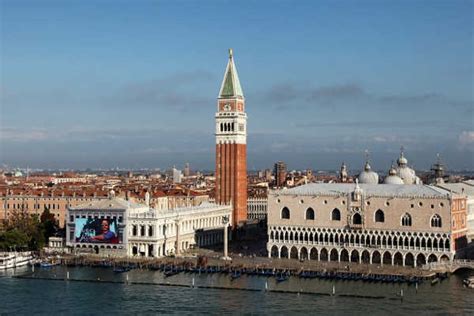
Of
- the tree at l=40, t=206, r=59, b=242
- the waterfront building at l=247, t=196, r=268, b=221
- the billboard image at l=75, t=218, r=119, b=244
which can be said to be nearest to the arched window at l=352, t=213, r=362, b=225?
the billboard image at l=75, t=218, r=119, b=244

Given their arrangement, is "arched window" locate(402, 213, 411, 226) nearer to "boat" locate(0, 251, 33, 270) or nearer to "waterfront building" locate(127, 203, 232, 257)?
"waterfront building" locate(127, 203, 232, 257)

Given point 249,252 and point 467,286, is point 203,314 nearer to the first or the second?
point 467,286

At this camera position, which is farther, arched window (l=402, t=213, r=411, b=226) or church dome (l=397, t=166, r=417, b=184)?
church dome (l=397, t=166, r=417, b=184)

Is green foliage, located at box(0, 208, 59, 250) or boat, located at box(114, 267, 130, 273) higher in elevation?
green foliage, located at box(0, 208, 59, 250)

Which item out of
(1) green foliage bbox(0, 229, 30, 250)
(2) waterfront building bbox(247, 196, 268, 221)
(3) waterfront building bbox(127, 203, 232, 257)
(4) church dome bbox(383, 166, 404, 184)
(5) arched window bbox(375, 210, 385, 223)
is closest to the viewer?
(5) arched window bbox(375, 210, 385, 223)

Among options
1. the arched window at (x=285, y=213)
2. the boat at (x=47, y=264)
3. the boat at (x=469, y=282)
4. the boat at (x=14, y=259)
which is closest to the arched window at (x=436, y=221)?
the boat at (x=469, y=282)

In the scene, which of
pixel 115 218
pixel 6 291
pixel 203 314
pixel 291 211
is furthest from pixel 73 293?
pixel 291 211
